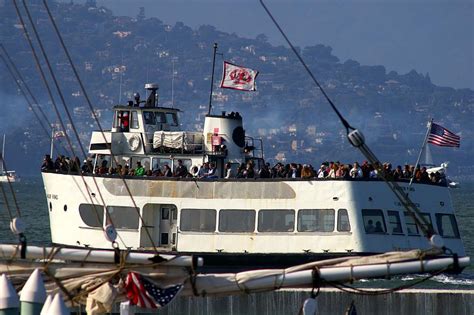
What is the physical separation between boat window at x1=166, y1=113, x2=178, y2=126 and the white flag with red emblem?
2.83 meters

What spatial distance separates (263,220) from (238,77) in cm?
1007

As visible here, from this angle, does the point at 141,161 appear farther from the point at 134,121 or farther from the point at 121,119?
the point at 121,119

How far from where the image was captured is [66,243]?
45.0 meters

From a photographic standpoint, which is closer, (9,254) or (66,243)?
(9,254)

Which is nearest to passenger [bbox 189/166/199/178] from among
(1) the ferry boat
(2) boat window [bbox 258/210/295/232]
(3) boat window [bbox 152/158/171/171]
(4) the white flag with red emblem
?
(1) the ferry boat

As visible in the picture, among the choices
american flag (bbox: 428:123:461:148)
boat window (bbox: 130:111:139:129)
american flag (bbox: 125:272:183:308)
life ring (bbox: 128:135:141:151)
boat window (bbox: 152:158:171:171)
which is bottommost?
american flag (bbox: 125:272:183:308)

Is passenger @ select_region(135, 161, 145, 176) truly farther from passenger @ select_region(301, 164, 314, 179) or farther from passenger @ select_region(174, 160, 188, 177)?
passenger @ select_region(301, 164, 314, 179)

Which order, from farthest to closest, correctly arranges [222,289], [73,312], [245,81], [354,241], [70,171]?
[245,81], [70,171], [354,241], [73,312], [222,289]

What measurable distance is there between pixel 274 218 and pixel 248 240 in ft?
3.25

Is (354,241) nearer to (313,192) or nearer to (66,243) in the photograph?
(313,192)

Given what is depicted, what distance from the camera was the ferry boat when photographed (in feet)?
136

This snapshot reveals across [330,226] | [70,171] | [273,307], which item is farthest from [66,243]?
[273,307]

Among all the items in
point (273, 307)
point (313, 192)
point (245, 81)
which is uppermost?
point (245, 81)

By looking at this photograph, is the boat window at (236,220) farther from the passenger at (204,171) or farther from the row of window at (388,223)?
the row of window at (388,223)
